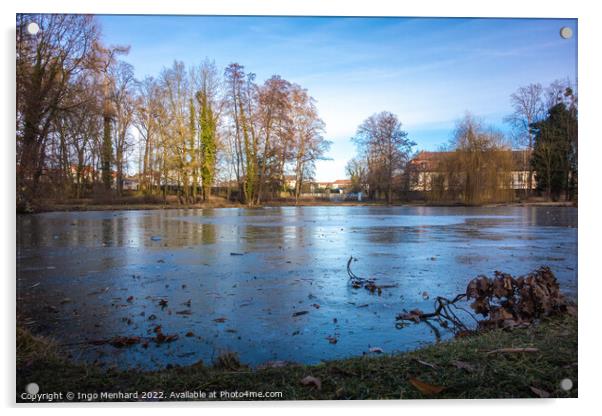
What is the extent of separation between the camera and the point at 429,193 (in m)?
7.16

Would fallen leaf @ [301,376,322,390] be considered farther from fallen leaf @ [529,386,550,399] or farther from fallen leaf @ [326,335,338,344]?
fallen leaf @ [529,386,550,399]

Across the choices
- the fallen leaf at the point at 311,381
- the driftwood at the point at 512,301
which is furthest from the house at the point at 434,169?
the fallen leaf at the point at 311,381

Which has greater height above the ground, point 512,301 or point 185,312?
point 512,301

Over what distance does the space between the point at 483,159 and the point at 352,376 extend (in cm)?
477

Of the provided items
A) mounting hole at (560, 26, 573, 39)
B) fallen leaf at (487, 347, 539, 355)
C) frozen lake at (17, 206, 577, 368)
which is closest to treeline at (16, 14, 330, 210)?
frozen lake at (17, 206, 577, 368)

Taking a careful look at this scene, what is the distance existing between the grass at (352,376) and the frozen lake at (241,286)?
11.6 inches

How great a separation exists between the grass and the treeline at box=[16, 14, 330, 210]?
1.71 m

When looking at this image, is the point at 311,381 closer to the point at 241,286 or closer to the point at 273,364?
the point at 273,364

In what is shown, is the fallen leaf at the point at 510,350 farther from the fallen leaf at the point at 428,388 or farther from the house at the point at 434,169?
the house at the point at 434,169

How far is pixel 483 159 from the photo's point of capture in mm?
6523

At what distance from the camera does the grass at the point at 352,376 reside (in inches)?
111

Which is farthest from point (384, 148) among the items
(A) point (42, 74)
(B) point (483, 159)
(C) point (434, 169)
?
(A) point (42, 74)

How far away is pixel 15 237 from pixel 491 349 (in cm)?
378

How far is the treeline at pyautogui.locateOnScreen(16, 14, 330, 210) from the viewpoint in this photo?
158 inches
